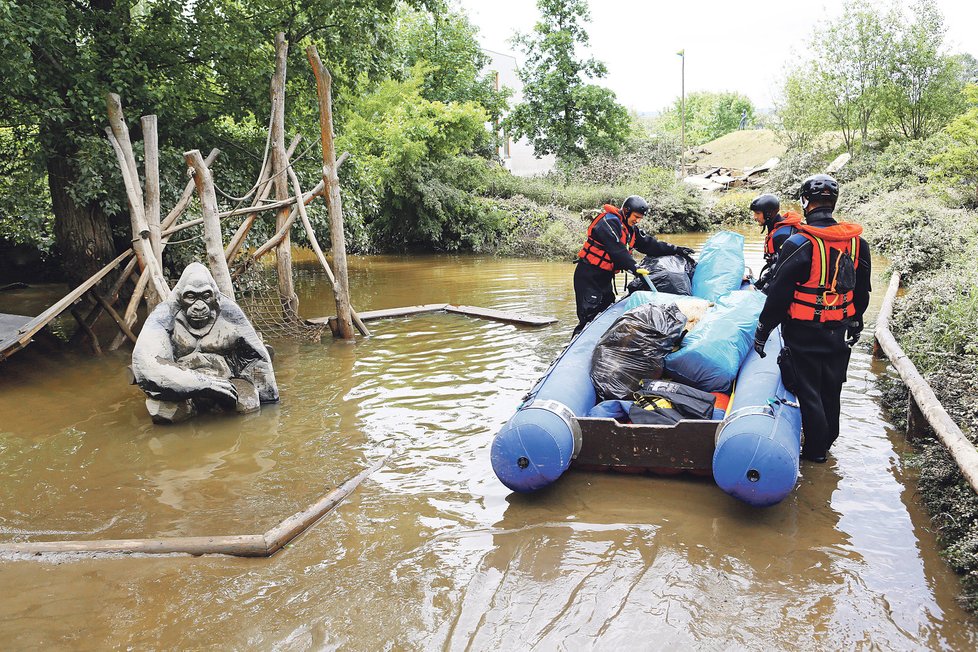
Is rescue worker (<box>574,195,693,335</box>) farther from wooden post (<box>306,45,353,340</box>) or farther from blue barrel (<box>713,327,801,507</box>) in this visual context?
wooden post (<box>306,45,353,340</box>)

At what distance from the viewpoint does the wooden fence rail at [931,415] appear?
379cm

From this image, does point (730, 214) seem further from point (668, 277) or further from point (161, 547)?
point (161, 547)

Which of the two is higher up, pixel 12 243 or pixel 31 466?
pixel 12 243

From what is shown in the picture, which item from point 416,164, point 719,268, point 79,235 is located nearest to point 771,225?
point 719,268

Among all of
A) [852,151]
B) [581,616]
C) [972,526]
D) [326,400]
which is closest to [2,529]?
[326,400]

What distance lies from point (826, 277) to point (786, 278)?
0.25 m

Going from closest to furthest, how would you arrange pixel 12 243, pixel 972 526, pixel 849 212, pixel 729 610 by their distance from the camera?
pixel 729 610
pixel 972 526
pixel 12 243
pixel 849 212

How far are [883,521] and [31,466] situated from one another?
245 inches

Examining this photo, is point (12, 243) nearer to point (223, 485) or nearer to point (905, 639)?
point (223, 485)

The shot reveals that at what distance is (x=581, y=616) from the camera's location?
3.50 meters

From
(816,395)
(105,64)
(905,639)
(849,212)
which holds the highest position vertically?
(105,64)

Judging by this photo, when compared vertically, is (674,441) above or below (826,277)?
below

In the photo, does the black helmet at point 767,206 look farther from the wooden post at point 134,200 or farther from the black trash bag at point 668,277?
the wooden post at point 134,200

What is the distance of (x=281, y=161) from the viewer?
32.7 ft
